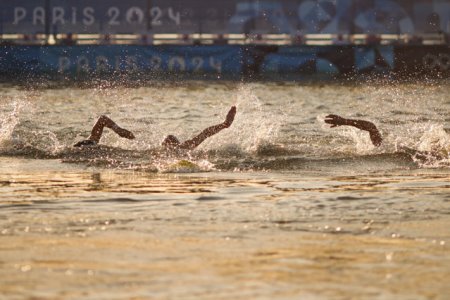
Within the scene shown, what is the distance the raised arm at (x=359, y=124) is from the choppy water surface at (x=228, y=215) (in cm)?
21

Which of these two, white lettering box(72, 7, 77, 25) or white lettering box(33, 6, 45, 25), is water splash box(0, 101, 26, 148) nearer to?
white lettering box(72, 7, 77, 25)

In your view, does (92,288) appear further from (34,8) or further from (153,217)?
(34,8)

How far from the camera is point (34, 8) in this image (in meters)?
52.0

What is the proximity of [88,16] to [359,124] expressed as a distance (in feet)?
118

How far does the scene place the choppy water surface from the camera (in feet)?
27.7

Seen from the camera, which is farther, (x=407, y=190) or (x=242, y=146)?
(x=242, y=146)

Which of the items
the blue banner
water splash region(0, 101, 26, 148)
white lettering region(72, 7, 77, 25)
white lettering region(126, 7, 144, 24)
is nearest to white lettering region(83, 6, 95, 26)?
white lettering region(72, 7, 77, 25)

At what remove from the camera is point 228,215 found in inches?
447

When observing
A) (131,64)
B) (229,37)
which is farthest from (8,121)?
(229,37)

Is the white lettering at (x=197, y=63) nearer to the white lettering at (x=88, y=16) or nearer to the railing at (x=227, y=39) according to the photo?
the railing at (x=227, y=39)

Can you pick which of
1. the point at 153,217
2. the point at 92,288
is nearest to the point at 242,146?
the point at 153,217

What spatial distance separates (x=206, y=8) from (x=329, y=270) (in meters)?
43.4

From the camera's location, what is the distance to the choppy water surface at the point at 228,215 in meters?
8.45

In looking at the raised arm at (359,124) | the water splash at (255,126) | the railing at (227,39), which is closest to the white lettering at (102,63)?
the railing at (227,39)
